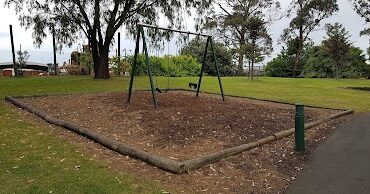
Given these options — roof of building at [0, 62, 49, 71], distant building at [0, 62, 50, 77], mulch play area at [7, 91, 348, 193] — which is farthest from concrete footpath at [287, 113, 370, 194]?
roof of building at [0, 62, 49, 71]

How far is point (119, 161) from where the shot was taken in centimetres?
546

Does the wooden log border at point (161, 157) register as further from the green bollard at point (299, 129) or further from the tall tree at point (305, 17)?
the tall tree at point (305, 17)

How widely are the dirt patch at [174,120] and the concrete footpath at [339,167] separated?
3.75 feet

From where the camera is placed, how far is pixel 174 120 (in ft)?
25.1

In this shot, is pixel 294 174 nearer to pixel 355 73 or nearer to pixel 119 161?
pixel 119 161

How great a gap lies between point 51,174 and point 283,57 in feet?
114

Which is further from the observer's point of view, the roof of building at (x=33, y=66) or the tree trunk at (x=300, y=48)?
the tree trunk at (x=300, y=48)

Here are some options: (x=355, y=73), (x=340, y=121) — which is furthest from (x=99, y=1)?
(x=355, y=73)

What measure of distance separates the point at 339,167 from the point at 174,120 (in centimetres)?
320

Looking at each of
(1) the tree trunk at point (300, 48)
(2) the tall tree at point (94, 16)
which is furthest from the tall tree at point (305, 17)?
(2) the tall tree at point (94, 16)

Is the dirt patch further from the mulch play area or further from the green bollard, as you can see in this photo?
the green bollard

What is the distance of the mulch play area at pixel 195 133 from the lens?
198 inches

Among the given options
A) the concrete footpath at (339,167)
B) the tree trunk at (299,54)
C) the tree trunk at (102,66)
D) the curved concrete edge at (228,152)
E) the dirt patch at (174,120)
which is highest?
the tree trunk at (299,54)

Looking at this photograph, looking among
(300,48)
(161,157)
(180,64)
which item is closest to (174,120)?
(161,157)
